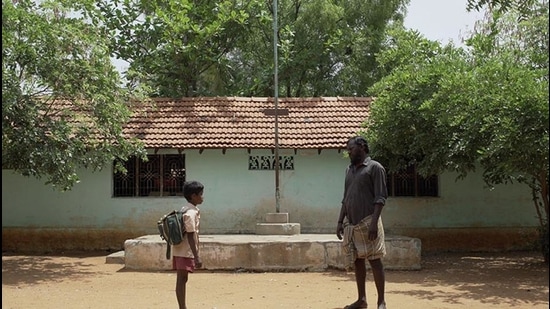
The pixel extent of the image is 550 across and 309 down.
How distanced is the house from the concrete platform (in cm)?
300

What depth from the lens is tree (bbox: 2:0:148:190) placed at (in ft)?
32.6

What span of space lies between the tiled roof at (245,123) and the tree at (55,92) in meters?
2.27

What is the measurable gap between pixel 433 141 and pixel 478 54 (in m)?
1.79

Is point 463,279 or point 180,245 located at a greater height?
point 180,245

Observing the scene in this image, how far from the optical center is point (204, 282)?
32.1ft

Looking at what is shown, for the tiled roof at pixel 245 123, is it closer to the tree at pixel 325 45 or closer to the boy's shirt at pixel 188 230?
the tree at pixel 325 45

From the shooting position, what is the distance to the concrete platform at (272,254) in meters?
10.7

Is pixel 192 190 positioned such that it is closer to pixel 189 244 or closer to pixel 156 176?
pixel 189 244

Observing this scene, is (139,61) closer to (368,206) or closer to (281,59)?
(281,59)

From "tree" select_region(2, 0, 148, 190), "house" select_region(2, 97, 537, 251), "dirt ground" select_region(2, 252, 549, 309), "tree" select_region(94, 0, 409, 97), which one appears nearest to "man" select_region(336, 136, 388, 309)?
"dirt ground" select_region(2, 252, 549, 309)

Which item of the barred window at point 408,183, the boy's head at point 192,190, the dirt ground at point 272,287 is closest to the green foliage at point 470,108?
the barred window at point 408,183

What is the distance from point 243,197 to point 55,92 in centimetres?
486

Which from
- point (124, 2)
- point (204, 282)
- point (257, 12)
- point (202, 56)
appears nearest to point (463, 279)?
point (204, 282)

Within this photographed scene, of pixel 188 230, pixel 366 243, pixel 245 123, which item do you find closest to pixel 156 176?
pixel 245 123
